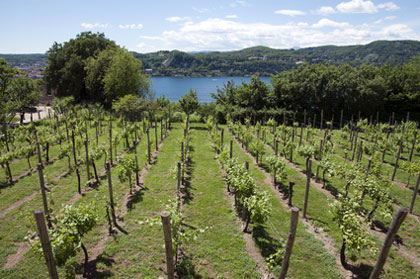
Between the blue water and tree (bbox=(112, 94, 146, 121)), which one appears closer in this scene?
tree (bbox=(112, 94, 146, 121))

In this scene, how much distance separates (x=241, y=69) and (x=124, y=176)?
16772cm

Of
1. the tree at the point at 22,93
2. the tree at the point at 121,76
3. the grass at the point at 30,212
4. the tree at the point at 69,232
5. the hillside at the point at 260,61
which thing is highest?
the hillside at the point at 260,61

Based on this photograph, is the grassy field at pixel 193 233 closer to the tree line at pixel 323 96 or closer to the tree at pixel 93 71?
the tree line at pixel 323 96

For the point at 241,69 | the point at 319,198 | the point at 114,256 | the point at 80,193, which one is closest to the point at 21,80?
the point at 80,193

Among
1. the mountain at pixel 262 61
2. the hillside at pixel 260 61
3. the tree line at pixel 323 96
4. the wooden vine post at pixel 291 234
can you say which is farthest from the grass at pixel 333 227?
the hillside at pixel 260 61

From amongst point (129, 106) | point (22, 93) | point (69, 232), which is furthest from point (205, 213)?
point (22, 93)

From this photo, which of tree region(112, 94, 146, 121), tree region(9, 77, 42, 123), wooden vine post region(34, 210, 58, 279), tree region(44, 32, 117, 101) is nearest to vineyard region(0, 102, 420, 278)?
wooden vine post region(34, 210, 58, 279)

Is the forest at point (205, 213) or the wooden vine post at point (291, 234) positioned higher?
the wooden vine post at point (291, 234)

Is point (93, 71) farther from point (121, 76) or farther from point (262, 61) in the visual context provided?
point (262, 61)

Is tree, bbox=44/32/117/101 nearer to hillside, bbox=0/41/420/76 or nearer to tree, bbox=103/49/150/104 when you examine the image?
tree, bbox=103/49/150/104

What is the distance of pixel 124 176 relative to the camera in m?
10.3

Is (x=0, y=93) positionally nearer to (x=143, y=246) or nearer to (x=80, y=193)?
(x=80, y=193)

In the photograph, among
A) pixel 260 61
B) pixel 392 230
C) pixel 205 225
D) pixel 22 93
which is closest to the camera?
pixel 392 230

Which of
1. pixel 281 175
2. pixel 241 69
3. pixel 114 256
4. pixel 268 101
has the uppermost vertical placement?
pixel 241 69
